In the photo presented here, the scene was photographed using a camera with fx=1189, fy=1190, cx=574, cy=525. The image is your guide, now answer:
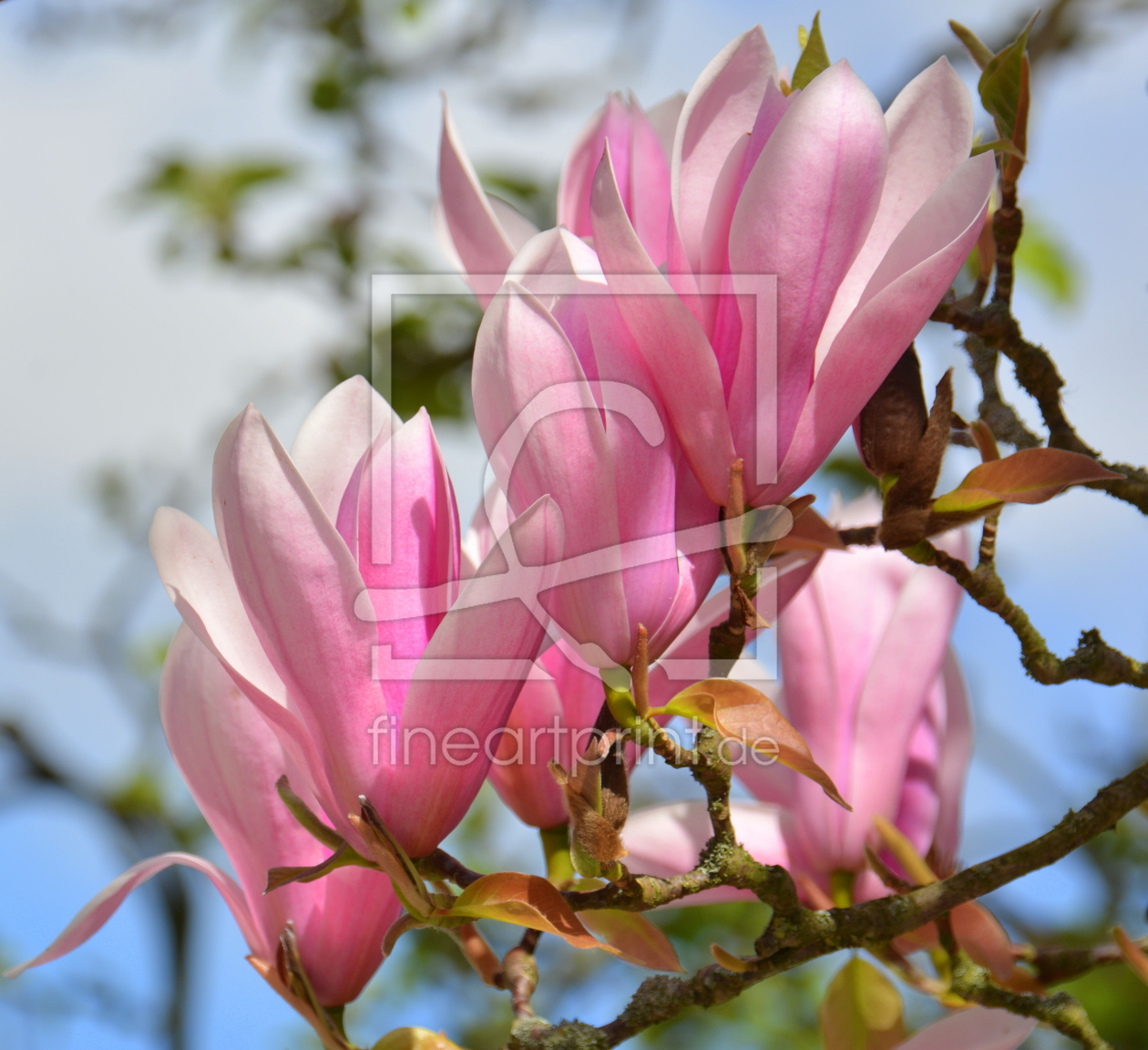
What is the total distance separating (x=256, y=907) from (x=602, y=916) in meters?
0.16

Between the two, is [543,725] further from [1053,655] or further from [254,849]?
[1053,655]

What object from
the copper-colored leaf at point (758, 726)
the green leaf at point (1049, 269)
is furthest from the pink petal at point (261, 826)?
the green leaf at point (1049, 269)

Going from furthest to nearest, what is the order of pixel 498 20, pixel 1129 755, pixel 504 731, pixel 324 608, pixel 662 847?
pixel 498 20 → pixel 1129 755 → pixel 662 847 → pixel 504 731 → pixel 324 608

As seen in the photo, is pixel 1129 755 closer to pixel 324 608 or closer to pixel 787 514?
pixel 787 514

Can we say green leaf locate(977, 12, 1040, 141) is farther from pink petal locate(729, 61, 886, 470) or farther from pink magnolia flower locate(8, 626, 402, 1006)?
pink magnolia flower locate(8, 626, 402, 1006)

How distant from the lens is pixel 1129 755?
1438 mm

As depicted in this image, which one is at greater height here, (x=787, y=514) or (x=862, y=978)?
(x=787, y=514)

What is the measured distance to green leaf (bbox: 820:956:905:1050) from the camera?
24.3 inches

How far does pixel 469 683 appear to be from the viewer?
43cm

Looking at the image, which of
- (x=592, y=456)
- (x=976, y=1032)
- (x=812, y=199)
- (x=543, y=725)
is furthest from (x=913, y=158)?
(x=976, y=1032)

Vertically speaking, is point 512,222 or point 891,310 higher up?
point 512,222

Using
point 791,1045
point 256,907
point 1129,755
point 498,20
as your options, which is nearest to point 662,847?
point 256,907

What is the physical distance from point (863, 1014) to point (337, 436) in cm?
40

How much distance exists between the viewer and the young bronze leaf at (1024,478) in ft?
1.59
